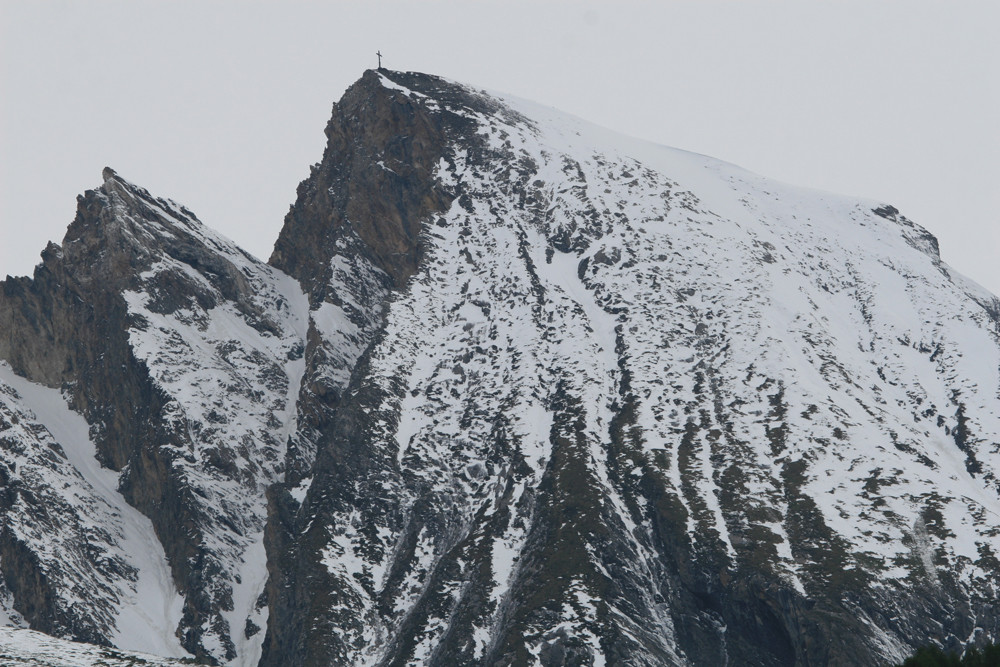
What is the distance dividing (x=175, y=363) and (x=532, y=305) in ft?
151

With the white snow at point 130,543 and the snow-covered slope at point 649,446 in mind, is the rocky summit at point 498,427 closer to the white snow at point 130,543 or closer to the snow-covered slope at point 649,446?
the snow-covered slope at point 649,446

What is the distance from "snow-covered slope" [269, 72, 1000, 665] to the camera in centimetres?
12044

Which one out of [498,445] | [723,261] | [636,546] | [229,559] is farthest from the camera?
[723,261]

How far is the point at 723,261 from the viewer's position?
170m

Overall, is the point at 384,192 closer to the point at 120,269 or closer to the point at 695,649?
the point at 120,269

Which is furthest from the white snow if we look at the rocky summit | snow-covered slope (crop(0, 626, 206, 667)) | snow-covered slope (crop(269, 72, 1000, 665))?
snow-covered slope (crop(0, 626, 206, 667))

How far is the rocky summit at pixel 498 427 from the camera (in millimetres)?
122875

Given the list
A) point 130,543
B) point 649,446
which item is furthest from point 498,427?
point 130,543

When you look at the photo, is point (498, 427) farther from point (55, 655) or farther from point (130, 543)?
point (55, 655)

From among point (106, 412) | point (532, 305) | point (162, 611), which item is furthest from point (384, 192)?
point (162, 611)

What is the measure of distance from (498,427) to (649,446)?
55.5 feet

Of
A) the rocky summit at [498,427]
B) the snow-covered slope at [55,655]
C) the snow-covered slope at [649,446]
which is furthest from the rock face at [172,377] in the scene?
the snow-covered slope at [55,655]

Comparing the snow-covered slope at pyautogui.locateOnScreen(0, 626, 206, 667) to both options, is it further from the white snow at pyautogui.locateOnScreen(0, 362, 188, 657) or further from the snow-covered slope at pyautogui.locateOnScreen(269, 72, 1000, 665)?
the white snow at pyautogui.locateOnScreen(0, 362, 188, 657)

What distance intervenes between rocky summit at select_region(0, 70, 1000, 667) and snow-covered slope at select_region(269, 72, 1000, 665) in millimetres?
356
